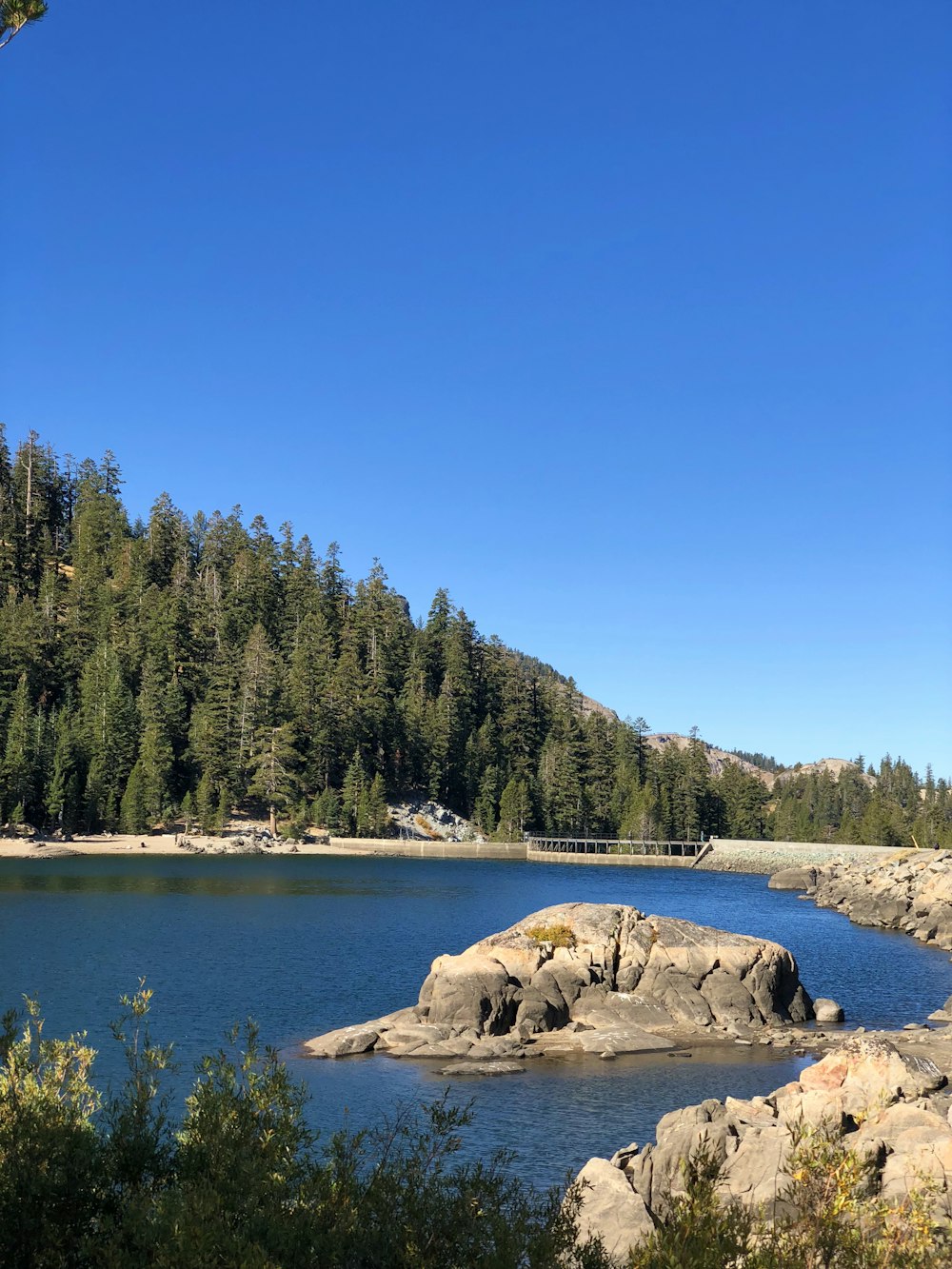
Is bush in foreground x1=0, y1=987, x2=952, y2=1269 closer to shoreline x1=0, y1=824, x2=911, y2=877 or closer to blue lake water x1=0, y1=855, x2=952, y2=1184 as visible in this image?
blue lake water x1=0, y1=855, x2=952, y2=1184

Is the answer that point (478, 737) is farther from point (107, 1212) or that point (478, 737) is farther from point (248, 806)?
point (107, 1212)

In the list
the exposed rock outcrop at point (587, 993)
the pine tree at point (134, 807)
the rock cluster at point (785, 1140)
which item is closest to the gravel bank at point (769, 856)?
the pine tree at point (134, 807)

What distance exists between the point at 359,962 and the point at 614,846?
339ft

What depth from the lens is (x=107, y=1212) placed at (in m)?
12.3

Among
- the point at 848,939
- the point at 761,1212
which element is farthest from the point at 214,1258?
the point at 848,939

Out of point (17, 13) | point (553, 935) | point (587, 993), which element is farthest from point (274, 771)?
point (17, 13)

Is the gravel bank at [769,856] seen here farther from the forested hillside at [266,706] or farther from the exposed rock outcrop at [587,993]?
the exposed rock outcrop at [587,993]

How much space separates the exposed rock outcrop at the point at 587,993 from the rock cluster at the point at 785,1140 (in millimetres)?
12335

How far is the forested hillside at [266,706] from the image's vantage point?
129250 mm

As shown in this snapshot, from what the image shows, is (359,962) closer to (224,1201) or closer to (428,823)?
(224,1201)

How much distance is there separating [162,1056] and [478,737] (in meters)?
150

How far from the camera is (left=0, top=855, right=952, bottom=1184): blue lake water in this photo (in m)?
32.2

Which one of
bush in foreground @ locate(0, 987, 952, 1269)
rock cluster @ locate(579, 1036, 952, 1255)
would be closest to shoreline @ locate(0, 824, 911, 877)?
rock cluster @ locate(579, 1036, 952, 1255)

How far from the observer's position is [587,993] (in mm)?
42969
